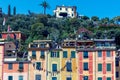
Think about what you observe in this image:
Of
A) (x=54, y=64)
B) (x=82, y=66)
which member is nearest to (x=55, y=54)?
(x=54, y=64)

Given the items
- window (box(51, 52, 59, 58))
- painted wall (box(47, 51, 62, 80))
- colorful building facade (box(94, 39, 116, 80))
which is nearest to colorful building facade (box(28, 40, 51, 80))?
painted wall (box(47, 51, 62, 80))

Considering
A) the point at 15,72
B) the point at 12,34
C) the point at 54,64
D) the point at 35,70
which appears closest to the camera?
the point at 15,72

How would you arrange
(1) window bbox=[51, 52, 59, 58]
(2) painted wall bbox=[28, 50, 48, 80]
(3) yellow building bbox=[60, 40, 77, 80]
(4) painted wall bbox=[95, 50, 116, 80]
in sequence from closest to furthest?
(4) painted wall bbox=[95, 50, 116, 80] → (3) yellow building bbox=[60, 40, 77, 80] → (2) painted wall bbox=[28, 50, 48, 80] → (1) window bbox=[51, 52, 59, 58]

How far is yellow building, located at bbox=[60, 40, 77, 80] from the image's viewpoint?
73.2m

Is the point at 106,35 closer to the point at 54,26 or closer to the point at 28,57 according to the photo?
the point at 54,26

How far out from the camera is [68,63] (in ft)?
241

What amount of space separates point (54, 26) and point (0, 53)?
52401mm

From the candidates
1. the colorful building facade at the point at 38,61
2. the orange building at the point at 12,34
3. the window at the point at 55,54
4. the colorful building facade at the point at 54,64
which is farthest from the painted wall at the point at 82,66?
the orange building at the point at 12,34

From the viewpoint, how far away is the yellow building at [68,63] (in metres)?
73.2

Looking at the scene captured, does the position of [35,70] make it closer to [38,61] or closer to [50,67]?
[38,61]

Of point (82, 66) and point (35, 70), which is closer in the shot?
point (82, 66)

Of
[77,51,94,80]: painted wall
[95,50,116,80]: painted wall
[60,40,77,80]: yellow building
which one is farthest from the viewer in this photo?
[60,40,77,80]: yellow building

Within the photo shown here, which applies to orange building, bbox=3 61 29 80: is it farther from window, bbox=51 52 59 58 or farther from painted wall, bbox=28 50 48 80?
window, bbox=51 52 59 58

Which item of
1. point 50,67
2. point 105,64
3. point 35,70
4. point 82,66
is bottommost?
point 35,70
